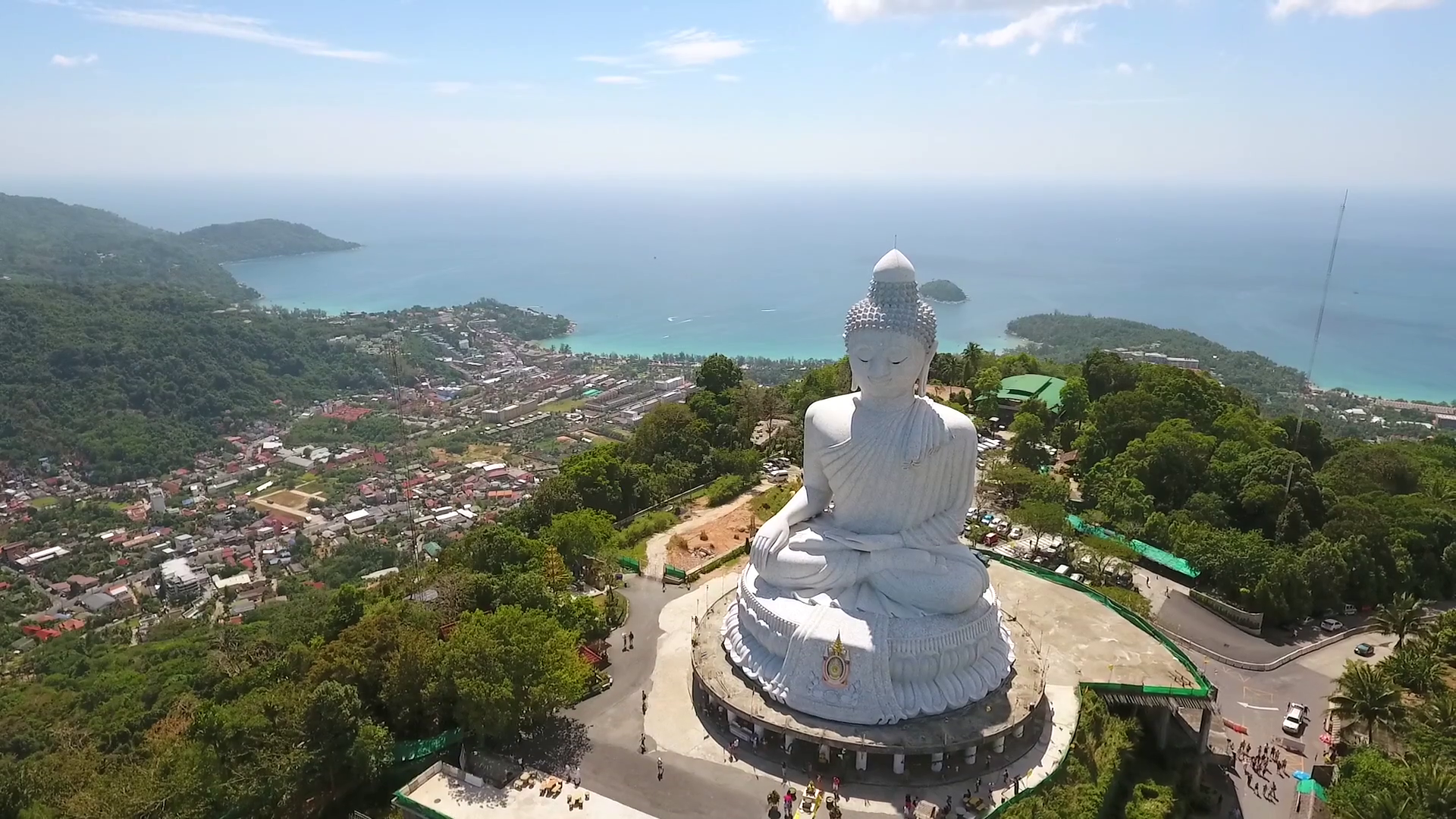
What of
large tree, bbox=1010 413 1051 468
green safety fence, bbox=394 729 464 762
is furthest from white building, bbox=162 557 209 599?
large tree, bbox=1010 413 1051 468

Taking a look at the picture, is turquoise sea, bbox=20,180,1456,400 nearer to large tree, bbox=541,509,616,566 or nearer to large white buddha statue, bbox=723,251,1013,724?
large tree, bbox=541,509,616,566

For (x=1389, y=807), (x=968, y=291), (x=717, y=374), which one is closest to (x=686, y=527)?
(x=717, y=374)

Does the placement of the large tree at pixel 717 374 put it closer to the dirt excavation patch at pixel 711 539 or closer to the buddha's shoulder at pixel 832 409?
the dirt excavation patch at pixel 711 539

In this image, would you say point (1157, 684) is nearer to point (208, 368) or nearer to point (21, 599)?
point (21, 599)

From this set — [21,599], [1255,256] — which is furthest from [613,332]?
[1255,256]

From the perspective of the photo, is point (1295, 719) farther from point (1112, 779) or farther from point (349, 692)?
point (349, 692)

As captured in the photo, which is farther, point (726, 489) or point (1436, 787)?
point (726, 489)

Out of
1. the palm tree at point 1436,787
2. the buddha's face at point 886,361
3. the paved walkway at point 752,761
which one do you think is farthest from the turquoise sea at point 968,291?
the palm tree at point 1436,787
